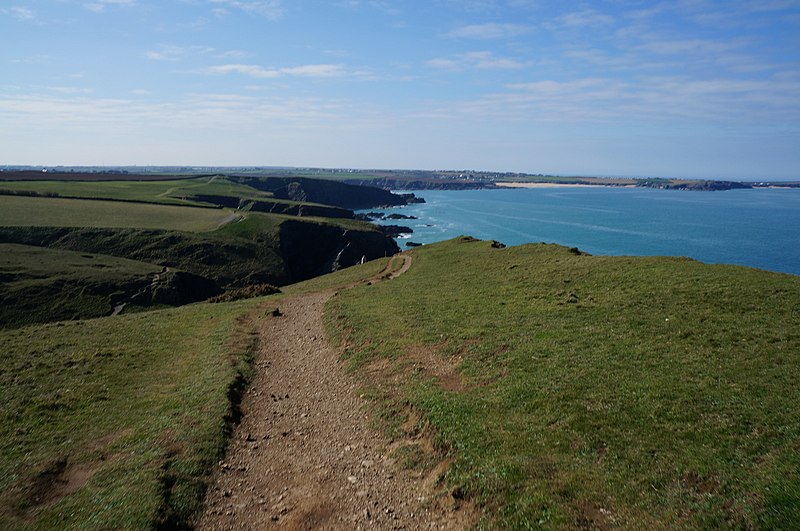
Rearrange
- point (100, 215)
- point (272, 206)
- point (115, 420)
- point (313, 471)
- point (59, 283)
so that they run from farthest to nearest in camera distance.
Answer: point (272, 206) < point (100, 215) < point (59, 283) < point (115, 420) < point (313, 471)

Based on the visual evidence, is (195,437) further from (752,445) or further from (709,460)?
(752,445)

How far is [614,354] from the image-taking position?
19.0 meters

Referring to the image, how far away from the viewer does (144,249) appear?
79.5 m

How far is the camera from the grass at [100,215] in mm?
88931

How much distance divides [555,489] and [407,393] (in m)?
7.74

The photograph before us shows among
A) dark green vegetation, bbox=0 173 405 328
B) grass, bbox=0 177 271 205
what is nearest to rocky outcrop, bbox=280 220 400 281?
dark green vegetation, bbox=0 173 405 328

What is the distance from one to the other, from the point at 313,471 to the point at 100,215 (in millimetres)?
103809

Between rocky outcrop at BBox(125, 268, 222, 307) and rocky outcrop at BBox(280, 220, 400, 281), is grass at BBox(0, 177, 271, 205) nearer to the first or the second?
rocky outcrop at BBox(280, 220, 400, 281)

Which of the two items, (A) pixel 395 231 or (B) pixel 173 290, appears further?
(A) pixel 395 231

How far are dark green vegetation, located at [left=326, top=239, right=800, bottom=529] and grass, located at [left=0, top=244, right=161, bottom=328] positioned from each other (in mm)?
36324

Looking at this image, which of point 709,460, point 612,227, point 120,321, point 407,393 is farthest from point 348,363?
point 612,227

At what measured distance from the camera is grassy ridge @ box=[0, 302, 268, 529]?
1235 centimetres

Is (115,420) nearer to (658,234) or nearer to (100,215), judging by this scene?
(100,215)

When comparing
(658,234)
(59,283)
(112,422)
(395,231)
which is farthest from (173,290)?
(658,234)
